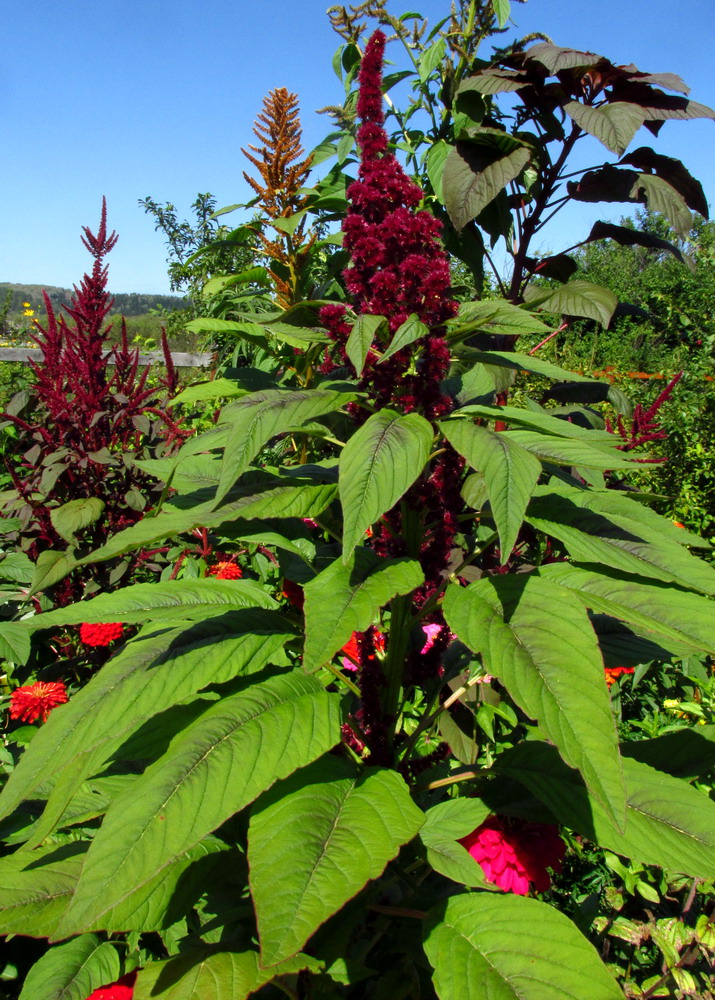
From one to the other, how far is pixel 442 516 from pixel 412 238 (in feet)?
1.43

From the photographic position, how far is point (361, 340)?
0.90m

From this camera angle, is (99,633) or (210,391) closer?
(210,391)

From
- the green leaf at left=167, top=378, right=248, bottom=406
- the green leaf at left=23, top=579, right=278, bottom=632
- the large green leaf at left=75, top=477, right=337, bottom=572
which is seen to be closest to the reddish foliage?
the green leaf at left=167, top=378, right=248, bottom=406

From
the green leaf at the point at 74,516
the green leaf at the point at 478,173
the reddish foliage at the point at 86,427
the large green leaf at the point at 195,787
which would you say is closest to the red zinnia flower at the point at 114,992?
the large green leaf at the point at 195,787

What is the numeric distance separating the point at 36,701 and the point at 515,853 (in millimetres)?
1317

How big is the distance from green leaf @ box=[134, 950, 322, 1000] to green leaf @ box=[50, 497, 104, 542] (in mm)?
1422

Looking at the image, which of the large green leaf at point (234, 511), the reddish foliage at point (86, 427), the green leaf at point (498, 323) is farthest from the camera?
the reddish foliage at point (86, 427)

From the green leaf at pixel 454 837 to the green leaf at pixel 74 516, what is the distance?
4.83 feet

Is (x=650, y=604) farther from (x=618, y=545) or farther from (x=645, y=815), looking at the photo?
(x=645, y=815)

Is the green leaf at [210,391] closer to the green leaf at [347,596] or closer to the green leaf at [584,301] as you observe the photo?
the green leaf at [347,596]

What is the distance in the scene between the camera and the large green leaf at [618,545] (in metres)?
0.89

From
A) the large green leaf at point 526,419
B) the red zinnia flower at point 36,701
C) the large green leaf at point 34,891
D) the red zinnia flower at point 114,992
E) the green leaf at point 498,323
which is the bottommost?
the red zinnia flower at point 114,992

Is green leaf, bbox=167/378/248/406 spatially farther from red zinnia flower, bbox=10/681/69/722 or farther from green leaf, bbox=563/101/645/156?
green leaf, bbox=563/101/645/156

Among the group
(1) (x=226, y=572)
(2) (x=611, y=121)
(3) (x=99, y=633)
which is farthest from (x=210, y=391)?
(2) (x=611, y=121)
